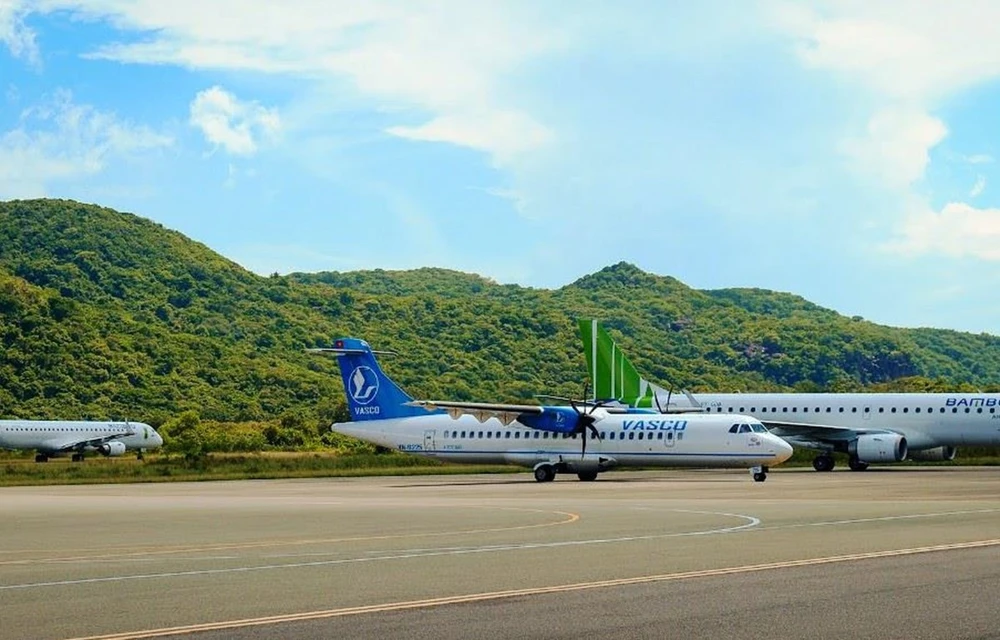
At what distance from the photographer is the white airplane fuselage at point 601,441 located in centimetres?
4903

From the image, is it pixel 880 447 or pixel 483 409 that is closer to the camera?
pixel 483 409

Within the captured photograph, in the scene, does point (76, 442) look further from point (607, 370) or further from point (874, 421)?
point (874, 421)

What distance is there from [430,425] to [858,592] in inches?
1680

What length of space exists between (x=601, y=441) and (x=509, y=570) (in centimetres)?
3626

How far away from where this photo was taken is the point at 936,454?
6700cm

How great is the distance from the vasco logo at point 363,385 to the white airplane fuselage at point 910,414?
20.8m

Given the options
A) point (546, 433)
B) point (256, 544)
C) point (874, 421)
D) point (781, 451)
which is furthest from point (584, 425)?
point (256, 544)

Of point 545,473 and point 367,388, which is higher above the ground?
point 367,388

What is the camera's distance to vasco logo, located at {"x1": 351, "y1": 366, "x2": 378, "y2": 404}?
57.8 meters

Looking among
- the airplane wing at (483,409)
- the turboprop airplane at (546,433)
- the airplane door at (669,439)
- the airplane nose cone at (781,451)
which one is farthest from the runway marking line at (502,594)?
the airplane wing at (483,409)

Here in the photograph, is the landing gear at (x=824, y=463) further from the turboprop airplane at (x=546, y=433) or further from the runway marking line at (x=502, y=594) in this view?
the runway marking line at (x=502, y=594)

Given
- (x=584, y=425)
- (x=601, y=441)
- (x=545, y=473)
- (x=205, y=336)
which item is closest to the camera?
(x=601, y=441)

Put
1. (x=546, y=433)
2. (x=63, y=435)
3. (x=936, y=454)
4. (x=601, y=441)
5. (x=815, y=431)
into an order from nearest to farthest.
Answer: (x=601, y=441) → (x=546, y=433) → (x=815, y=431) → (x=936, y=454) → (x=63, y=435)

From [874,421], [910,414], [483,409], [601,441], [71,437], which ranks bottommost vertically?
[601,441]
